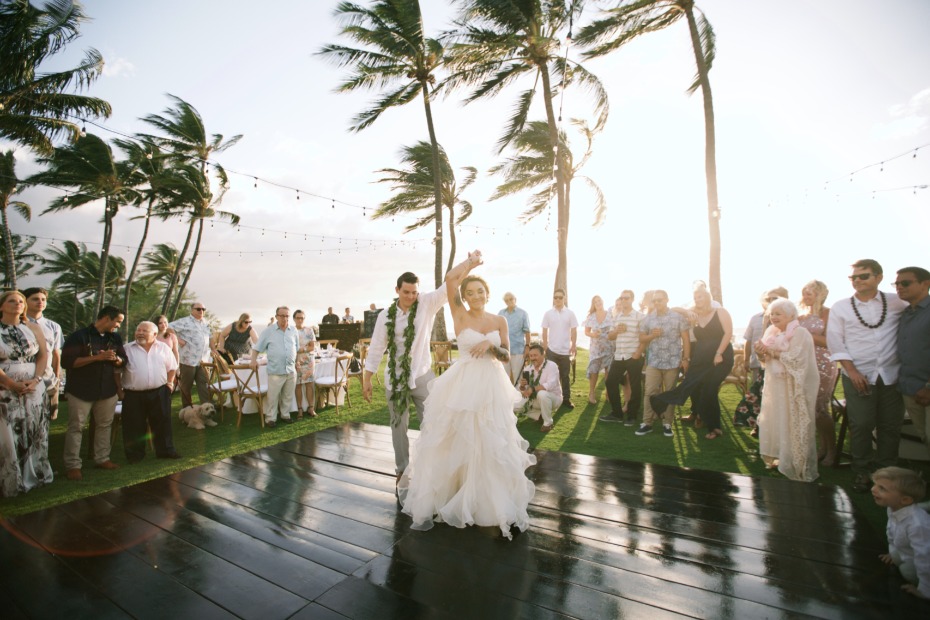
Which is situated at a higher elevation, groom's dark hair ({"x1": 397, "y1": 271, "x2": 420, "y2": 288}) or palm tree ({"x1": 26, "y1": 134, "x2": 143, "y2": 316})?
palm tree ({"x1": 26, "y1": 134, "x2": 143, "y2": 316})

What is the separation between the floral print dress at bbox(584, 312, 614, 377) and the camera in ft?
24.1

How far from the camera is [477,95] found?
1221 cm

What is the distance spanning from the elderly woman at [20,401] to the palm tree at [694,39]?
10719 millimetres

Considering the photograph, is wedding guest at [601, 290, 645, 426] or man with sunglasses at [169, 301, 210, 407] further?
man with sunglasses at [169, 301, 210, 407]

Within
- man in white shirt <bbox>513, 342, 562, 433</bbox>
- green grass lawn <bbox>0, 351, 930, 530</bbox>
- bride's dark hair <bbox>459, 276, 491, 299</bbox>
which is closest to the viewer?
bride's dark hair <bbox>459, 276, 491, 299</bbox>

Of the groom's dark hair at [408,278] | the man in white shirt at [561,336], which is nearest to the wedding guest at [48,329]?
the groom's dark hair at [408,278]

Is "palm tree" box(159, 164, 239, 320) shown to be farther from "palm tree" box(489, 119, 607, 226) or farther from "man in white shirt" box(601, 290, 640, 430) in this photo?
"man in white shirt" box(601, 290, 640, 430)

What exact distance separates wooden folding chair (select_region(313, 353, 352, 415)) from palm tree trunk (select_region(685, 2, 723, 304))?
25.8 ft

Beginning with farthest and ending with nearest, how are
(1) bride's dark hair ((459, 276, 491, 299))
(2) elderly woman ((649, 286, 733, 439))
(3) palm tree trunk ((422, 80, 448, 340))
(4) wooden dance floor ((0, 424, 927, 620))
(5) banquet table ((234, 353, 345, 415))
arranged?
1. (3) palm tree trunk ((422, 80, 448, 340))
2. (5) banquet table ((234, 353, 345, 415))
3. (2) elderly woman ((649, 286, 733, 439))
4. (1) bride's dark hair ((459, 276, 491, 299))
5. (4) wooden dance floor ((0, 424, 927, 620))

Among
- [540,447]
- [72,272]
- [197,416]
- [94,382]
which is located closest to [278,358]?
[197,416]

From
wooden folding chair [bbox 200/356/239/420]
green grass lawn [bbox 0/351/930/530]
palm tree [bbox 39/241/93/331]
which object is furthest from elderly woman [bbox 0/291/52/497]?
palm tree [bbox 39/241/93/331]

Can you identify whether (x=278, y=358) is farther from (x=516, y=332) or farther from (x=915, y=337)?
(x=915, y=337)

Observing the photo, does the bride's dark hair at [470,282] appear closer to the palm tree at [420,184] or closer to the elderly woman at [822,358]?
the elderly woman at [822,358]

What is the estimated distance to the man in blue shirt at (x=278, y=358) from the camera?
6.57m
